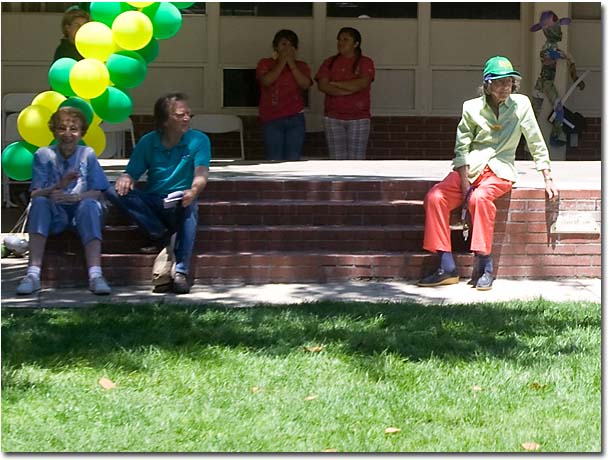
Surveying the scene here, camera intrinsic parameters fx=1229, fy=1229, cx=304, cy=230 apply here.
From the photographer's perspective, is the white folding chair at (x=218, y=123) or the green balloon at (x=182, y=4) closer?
the green balloon at (x=182, y=4)

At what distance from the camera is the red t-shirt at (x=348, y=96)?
40.2 feet

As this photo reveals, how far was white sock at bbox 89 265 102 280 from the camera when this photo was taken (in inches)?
308

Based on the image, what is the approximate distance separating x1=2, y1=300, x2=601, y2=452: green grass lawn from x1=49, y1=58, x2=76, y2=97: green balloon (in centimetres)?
199

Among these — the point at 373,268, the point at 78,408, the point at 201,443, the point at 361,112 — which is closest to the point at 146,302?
the point at 373,268

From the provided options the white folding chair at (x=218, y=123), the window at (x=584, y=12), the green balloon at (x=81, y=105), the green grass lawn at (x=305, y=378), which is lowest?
the green grass lawn at (x=305, y=378)

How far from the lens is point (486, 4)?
13.8 metres

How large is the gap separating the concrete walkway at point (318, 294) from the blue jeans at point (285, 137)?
13.4 ft

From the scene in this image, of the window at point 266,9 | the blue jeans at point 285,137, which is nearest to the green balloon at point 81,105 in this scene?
the blue jeans at point 285,137

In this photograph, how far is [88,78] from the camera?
8.37m

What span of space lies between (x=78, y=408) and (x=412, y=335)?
1962mm

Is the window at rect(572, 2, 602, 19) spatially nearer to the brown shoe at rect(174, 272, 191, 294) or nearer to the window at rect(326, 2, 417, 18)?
the window at rect(326, 2, 417, 18)

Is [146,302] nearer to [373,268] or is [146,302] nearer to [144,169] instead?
[144,169]

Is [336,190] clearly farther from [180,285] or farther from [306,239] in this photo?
[180,285]

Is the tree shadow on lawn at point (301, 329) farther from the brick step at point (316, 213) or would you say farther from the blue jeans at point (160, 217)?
the brick step at point (316, 213)
